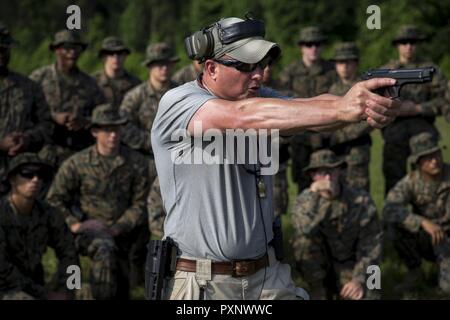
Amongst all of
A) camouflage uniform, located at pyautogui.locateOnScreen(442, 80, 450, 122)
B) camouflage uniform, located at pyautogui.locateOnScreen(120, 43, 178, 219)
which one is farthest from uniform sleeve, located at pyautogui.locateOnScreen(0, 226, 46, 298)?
camouflage uniform, located at pyautogui.locateOnScreen(442, 80, 450, 122)

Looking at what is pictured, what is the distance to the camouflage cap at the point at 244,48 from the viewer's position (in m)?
5.49

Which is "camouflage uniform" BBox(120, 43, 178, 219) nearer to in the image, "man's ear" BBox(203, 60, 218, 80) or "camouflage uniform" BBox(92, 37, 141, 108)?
"camouflage uniform" BBox(92, 37, 141, 108)

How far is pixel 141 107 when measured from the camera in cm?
1226

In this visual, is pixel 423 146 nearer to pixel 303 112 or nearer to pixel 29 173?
pixel 29 173

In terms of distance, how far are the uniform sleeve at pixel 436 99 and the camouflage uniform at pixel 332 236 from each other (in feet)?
8.13

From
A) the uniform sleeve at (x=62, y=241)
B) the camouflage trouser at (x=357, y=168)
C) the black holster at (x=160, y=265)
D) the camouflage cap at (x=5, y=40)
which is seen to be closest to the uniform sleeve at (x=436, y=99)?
the camouflage trouser at (x=357, y=168)

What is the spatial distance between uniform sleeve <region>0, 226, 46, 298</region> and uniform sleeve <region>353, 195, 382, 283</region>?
9.09 feet

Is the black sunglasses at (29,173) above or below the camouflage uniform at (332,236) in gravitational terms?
above

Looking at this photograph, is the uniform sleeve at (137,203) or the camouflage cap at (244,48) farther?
the uniform sleeve at (137,203)

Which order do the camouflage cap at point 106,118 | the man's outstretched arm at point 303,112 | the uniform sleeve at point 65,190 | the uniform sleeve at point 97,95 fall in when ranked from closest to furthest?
the man's outstretched arm at point 303,112 < the uniform sleeve at point 65,190 < the camouflage cap at point 106,118 < the uniform sleeve at point 97,95

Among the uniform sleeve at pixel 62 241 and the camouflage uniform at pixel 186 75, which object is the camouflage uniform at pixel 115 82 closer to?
the camouflage uniform at pixel 186 75

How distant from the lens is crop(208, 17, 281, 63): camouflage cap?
5.49m

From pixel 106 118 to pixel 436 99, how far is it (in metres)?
3.99

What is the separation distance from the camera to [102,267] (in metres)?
9.80
